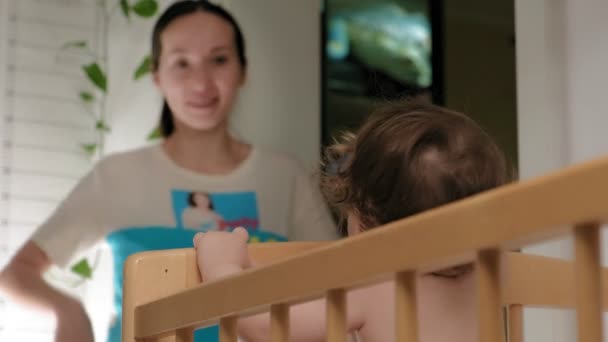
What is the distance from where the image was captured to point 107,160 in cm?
184

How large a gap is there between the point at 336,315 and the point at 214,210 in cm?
142

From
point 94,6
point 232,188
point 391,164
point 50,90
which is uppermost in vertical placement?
point 94,6

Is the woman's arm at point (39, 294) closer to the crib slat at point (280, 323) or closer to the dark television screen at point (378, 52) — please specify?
the dark television screen at point (378, 52)

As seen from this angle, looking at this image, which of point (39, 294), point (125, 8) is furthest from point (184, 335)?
point (125, 8)

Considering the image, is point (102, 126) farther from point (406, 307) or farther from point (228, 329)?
point (406, 307)

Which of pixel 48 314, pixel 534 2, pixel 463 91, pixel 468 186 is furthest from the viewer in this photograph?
pixel 463 91

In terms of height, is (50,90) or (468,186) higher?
(50,90)

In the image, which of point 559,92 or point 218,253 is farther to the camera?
point 559,92

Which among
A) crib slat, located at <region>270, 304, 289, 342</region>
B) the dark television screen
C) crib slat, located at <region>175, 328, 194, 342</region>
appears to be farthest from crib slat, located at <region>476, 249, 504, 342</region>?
the dark television screen

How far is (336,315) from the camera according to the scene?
0.46 meters

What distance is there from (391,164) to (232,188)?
4.09ft

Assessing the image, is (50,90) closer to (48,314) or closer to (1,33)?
(1,33)

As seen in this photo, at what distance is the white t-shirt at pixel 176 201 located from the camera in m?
1.79

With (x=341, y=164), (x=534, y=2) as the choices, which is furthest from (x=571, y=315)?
(x=341, y=164)
